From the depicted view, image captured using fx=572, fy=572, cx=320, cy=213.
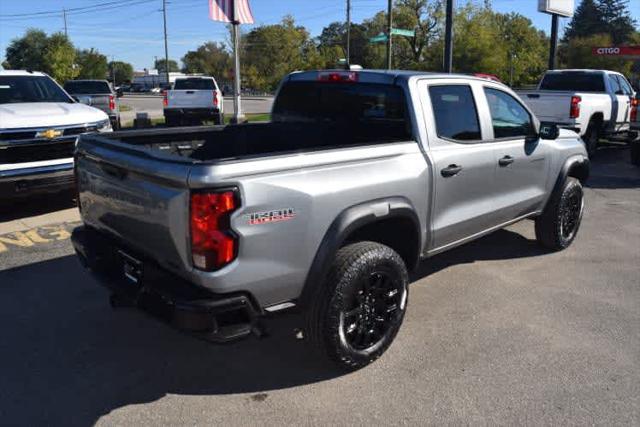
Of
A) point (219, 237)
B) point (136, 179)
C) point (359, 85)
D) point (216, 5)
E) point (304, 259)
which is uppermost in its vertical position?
A: point (216, 5)

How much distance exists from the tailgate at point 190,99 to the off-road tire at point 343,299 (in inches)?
666

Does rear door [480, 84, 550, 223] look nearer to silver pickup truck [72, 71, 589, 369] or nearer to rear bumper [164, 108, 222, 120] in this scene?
silver pickup truck [72, 71, 589, 369]

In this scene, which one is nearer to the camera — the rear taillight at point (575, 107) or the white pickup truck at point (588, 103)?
the rear taillight at point (575, 107)

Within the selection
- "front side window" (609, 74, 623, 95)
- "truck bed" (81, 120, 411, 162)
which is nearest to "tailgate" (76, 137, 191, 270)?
"truck bed" (81, 120, 411, 162)

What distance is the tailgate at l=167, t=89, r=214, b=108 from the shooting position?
1939 cm

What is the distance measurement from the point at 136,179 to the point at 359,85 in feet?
6.47

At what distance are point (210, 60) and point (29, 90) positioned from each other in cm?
7635

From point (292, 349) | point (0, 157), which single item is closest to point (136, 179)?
point (292, 349)

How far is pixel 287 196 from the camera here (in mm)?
2959

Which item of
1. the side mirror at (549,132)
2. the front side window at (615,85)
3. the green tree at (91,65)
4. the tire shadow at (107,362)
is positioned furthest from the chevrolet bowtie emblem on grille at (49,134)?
the green tree at (91,65)

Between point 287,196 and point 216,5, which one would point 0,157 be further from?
point 216,5

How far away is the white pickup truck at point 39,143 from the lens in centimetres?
655

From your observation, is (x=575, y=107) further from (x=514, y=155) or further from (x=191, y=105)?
(x=191, y=105)

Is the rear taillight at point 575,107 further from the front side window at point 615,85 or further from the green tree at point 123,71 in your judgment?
the green tree at point 123,71
